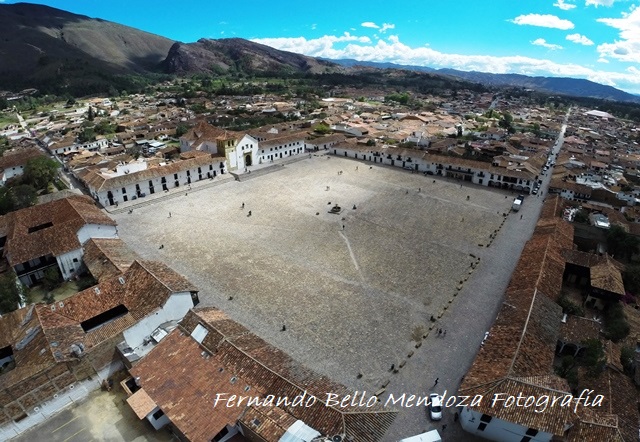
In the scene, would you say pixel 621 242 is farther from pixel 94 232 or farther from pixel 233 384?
pixel 94 232

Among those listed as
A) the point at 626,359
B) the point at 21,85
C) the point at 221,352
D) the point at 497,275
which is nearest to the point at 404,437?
the point at 221,352

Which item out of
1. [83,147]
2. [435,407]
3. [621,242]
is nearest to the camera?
[435,407]

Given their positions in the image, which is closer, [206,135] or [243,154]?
[243,154]

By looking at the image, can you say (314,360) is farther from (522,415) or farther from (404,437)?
(522,415)

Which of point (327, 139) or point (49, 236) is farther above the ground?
point (327, 139)

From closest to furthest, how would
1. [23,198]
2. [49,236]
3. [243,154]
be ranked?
1. [49,236]
2. [23,198]
3. [243,154]

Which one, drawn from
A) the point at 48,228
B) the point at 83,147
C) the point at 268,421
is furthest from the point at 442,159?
the point at 83,147

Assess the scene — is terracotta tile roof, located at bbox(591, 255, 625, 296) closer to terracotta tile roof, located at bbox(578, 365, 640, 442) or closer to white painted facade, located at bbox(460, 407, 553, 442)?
terracotta tile roof, located at bbox(578, 365, 640, 442)
